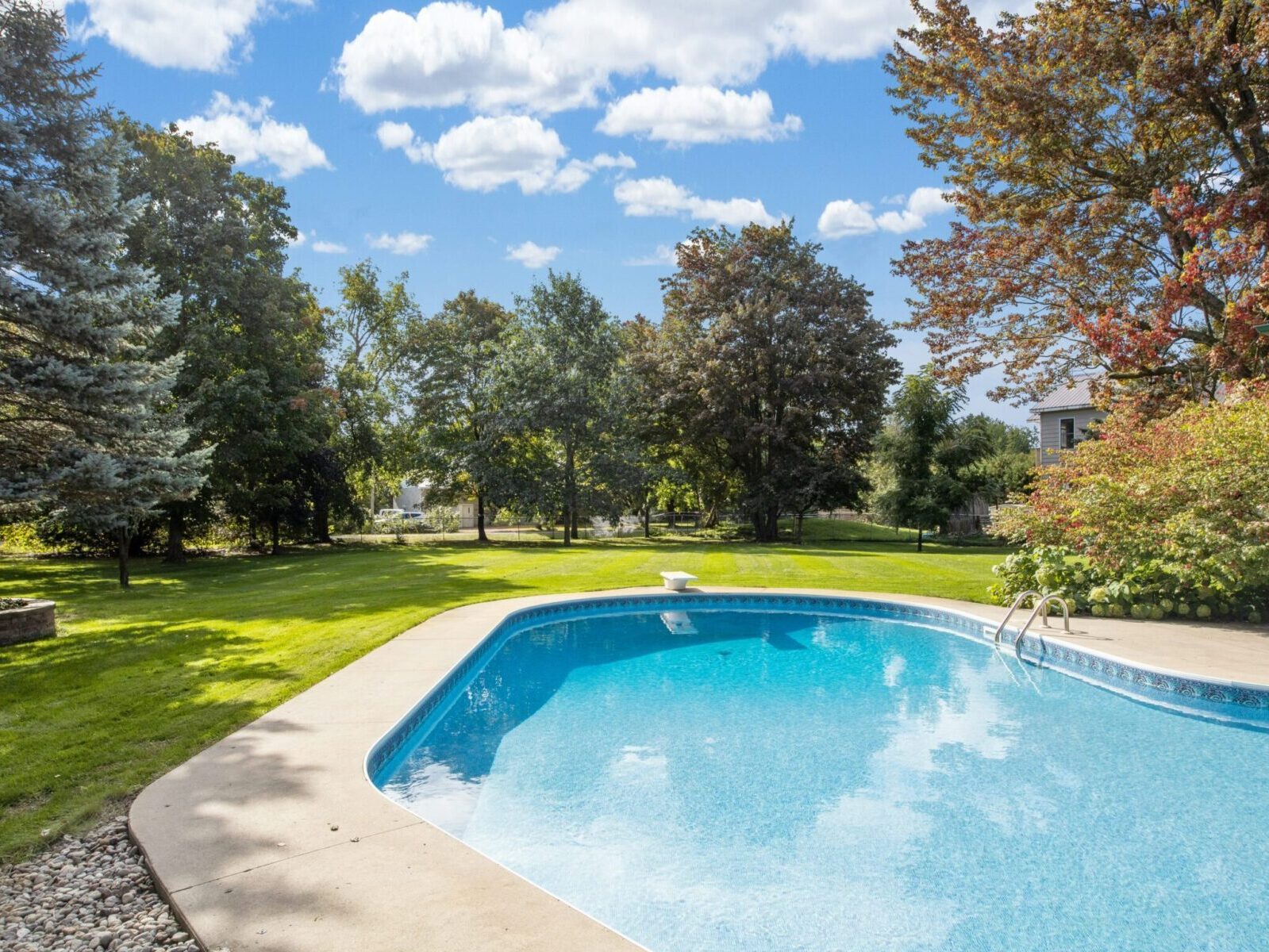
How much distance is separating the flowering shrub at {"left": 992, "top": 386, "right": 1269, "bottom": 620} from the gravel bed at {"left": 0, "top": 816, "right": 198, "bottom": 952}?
10.3m

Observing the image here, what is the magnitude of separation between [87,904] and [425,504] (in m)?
27.3

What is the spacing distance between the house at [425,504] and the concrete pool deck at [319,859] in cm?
2462

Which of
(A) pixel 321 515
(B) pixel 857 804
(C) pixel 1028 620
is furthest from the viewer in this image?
(A) pixel 321 515

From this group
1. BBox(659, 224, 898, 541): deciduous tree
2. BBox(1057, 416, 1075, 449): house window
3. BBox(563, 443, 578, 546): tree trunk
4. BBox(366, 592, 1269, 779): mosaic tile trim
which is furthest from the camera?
BBox(1057, 416, 1075, 449): house window

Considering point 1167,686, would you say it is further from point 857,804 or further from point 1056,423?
point 1056,423

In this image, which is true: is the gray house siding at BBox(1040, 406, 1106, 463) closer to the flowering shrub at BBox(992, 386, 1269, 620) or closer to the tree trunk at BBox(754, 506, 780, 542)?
the tree trunk at BBox(754, 506, 780, 542)

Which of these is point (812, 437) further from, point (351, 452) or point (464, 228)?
point (351, 452)

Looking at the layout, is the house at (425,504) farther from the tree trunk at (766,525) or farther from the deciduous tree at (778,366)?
the tree trunk at (766,525)

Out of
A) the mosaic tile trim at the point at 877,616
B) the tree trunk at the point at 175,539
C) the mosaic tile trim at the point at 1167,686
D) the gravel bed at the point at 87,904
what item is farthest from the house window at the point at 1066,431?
the gravel bed at the point at 87,904

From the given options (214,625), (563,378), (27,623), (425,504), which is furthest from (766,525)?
(27,623)

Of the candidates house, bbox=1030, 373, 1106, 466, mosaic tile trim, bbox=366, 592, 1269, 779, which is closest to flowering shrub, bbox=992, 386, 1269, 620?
mosaic tile trim, bbox=366, 592, 1269, 779

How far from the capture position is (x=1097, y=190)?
13.3m

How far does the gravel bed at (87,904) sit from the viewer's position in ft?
8.82

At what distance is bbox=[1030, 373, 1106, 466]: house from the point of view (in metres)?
30.1
